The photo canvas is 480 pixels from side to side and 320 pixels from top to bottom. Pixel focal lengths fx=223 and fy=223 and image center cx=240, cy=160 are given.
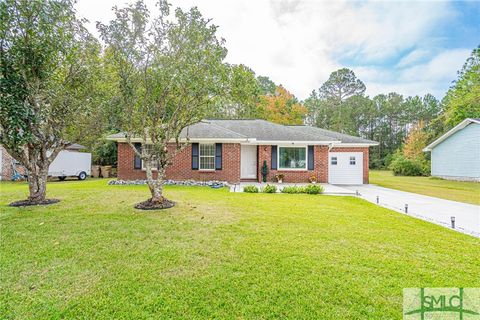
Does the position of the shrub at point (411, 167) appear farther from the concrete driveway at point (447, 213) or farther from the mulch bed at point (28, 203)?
the mulch bed at point (28, 203)

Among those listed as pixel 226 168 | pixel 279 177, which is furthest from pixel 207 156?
pixel 279 177

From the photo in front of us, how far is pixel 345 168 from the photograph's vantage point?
15.0 metres

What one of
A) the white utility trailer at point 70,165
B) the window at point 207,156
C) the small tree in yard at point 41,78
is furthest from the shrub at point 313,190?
the white utility trailer at point 70,165

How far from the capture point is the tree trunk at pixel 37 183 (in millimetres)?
7727

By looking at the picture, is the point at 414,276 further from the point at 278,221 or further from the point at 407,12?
the point at 407,12

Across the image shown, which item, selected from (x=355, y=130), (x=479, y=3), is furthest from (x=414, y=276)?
(x=355, y=130)

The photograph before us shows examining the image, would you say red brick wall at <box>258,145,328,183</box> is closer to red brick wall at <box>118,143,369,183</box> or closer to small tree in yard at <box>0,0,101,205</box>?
red brick wall at <box>118,143,369,183</box>

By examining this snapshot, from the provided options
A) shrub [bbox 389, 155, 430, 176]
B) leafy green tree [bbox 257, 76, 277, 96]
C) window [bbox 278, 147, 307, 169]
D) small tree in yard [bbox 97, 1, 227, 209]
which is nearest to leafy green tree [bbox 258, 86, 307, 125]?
leafy green tree [bbox 257, 76, 277, 96]

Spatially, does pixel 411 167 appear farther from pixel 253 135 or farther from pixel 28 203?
pixel 28 203

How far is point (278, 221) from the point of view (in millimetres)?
5828

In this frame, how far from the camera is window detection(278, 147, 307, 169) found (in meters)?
14.0

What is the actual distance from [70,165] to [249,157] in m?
13.9

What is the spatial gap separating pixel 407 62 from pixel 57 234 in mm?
19861

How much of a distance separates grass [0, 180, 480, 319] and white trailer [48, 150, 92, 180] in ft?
40.6
